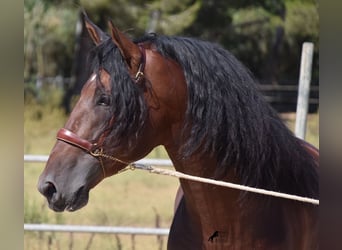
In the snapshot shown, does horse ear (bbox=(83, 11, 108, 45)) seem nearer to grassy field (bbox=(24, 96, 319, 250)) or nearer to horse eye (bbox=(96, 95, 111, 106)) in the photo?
horse eye (bbox=(96, 95, 111, 106))

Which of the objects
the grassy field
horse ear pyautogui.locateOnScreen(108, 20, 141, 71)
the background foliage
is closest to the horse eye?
horse ear pyautogui.locateOnScreen(108, 20, 141, 71)

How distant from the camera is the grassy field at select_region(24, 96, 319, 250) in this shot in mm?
5480

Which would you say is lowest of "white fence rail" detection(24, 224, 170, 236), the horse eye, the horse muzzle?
"white fence rail" detection(24, 224, 170, 236)

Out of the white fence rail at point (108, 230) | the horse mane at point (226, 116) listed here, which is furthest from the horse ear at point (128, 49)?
the white fence rail at point (108, 230)

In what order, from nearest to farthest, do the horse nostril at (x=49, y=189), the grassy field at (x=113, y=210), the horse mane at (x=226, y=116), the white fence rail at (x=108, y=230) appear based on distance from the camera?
the horse nostril at (x=49, y=189) < the horse mane at (x=226, y=116) < the white fence rail at (x=108, y=230) < the grassy field at (x=113, y=210)

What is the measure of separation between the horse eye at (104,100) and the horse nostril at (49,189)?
32 centimetres

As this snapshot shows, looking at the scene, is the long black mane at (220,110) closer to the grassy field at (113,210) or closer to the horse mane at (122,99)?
the horse mane at (122,99)

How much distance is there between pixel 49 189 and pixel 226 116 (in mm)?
689

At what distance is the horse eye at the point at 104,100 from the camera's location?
230cm

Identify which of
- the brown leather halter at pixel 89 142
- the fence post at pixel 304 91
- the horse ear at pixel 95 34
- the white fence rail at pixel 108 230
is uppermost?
the horse ear at pixel 95 34

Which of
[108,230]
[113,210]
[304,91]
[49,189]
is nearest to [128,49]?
[49,189]

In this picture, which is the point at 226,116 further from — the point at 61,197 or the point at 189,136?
the point at 61,197

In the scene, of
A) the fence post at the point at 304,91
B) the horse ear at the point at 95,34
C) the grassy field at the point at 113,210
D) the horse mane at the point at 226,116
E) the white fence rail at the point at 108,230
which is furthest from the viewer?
the grassy field at the point at 113,210

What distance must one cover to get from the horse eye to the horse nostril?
12.8 inches
